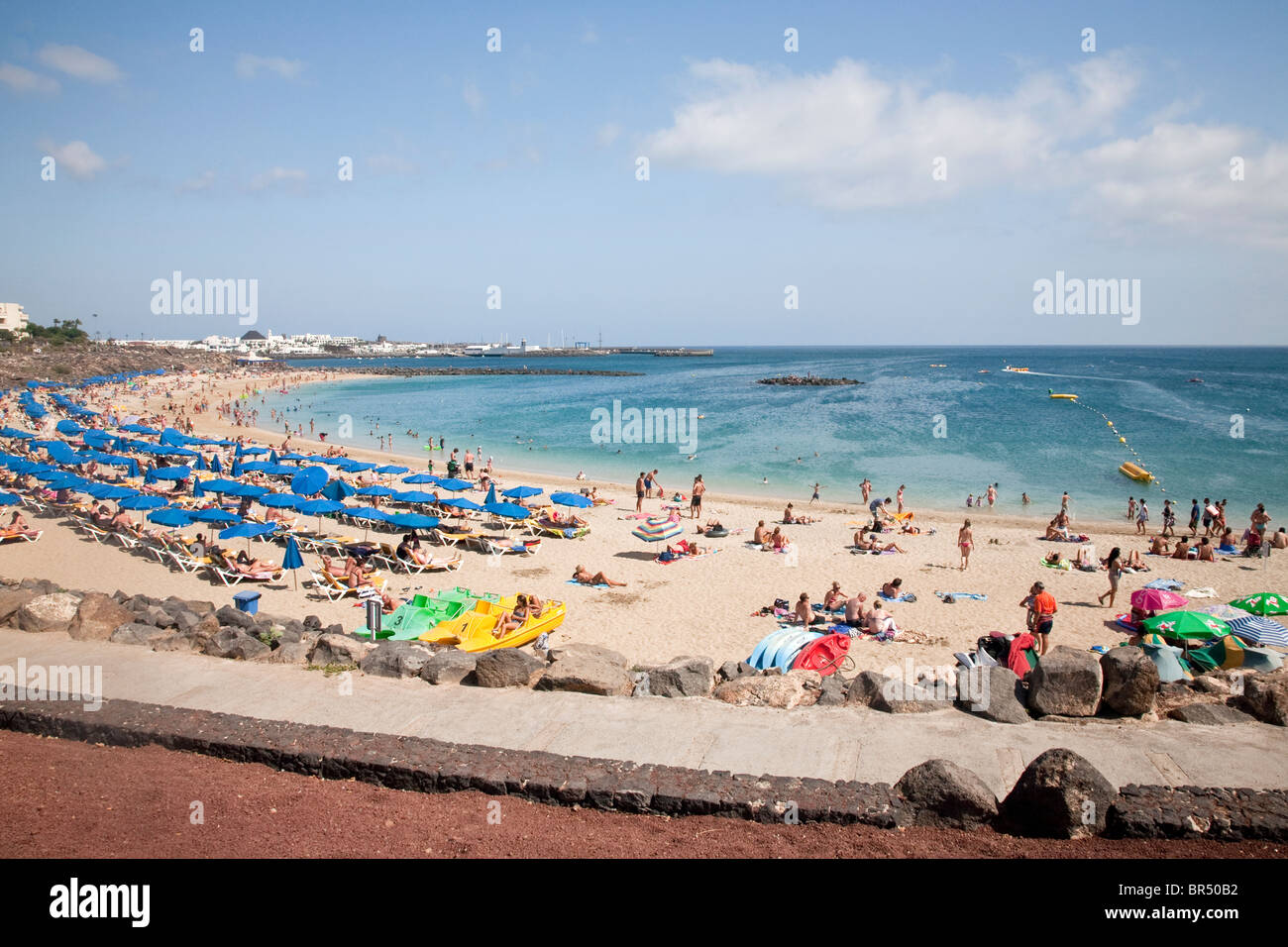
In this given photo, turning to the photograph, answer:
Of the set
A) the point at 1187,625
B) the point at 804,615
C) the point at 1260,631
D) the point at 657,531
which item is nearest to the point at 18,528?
the point at 657,531

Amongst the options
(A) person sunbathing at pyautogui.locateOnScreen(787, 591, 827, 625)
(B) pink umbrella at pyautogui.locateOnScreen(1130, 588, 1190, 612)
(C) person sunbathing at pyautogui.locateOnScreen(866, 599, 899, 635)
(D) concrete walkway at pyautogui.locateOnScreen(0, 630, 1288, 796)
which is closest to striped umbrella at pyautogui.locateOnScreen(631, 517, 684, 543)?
(A) person sunbathing at pyautogui.locateOnScreen(787, 591, 827, 625)

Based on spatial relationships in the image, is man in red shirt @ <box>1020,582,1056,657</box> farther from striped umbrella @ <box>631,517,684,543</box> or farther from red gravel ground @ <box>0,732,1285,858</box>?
striped umbrella @ <box>631,517,684,543</box>

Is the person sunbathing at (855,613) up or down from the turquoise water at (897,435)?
down

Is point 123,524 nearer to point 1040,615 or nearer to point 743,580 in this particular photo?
point 743,580

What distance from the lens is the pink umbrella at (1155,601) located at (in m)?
13.0

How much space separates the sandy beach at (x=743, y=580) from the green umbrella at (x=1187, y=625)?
56.8 inches

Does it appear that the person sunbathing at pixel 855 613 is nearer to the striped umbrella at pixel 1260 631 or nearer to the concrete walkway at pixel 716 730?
the striped umbrella at pixel 1260 631

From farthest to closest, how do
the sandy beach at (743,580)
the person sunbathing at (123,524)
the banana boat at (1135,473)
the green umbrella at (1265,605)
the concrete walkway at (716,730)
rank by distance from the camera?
the banana boat at (1135,473) → the person sunbathing at (123,524) → the sandy beach at (743,580) → the green umbrella at (1265,605) → the concrete walkway at (716,730)

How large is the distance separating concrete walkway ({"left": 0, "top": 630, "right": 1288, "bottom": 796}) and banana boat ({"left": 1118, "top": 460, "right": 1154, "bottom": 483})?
2940 centimetres

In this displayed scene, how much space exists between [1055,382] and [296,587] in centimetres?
10348

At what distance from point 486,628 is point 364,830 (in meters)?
6.44

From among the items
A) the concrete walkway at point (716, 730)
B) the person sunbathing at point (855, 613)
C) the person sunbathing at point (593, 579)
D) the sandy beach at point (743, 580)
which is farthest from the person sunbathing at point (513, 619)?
the person sunbathing at point (855, 613)

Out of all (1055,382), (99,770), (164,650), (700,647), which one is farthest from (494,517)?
(1055,382)
